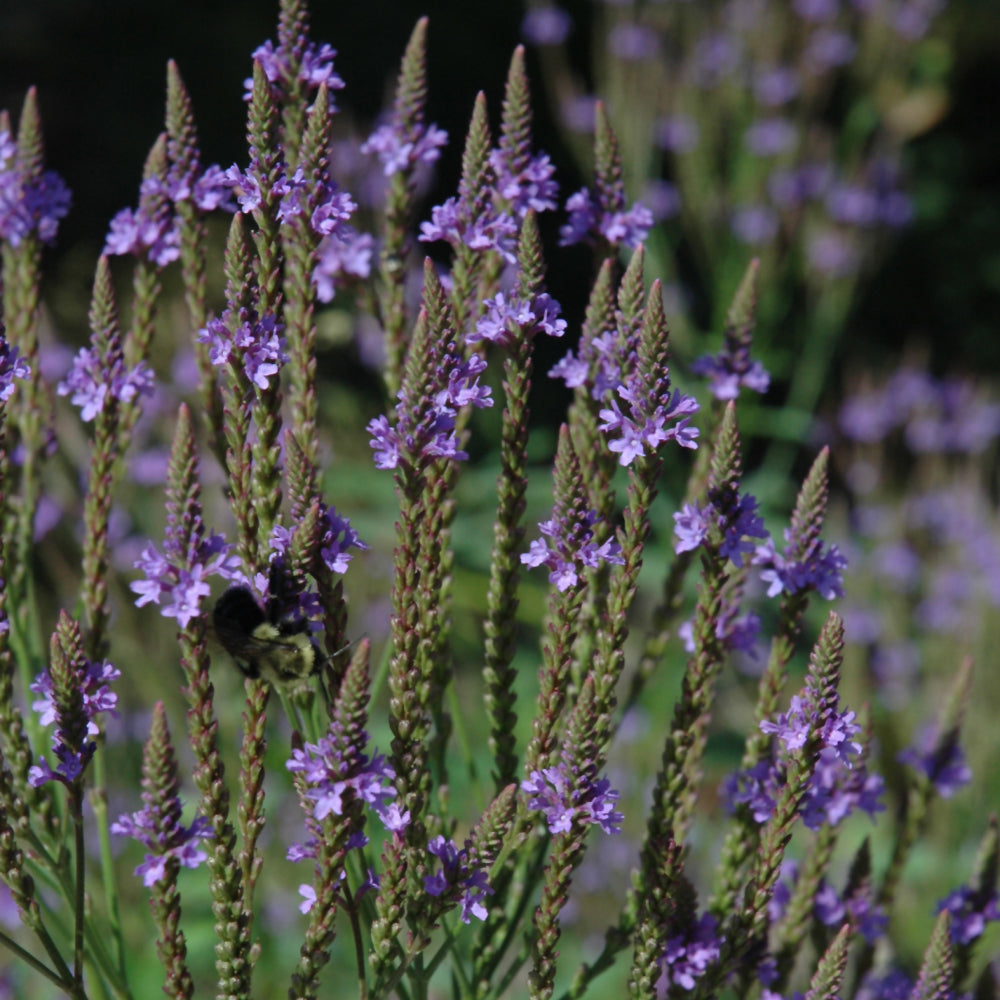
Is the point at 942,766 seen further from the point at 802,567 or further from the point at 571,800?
the point at 571,800

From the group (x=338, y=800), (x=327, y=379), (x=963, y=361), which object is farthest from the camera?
(x=963, y=361)

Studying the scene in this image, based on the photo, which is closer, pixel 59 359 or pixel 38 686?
pixel 38 686

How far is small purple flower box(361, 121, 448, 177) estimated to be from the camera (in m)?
2.23

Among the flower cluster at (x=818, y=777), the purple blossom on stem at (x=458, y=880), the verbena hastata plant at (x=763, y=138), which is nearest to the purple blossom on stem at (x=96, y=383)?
the purple blossom on stem at (x=458, y=880)

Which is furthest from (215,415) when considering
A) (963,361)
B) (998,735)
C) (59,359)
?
(963,361)

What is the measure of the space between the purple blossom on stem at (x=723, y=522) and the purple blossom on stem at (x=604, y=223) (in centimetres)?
59

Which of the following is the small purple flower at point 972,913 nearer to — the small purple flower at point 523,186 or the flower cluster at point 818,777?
the flower cluster at point 818,777

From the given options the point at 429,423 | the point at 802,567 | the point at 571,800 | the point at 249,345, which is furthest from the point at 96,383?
the point at 802,567

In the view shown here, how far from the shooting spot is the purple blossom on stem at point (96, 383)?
2.04m

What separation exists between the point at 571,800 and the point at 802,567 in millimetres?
548

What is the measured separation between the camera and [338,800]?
1542mm

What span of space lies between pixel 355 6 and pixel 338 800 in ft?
24.7

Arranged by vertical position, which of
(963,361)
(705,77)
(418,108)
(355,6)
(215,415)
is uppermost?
(355,6)

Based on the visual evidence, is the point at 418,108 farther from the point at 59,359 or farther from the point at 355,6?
the point at 355,6
